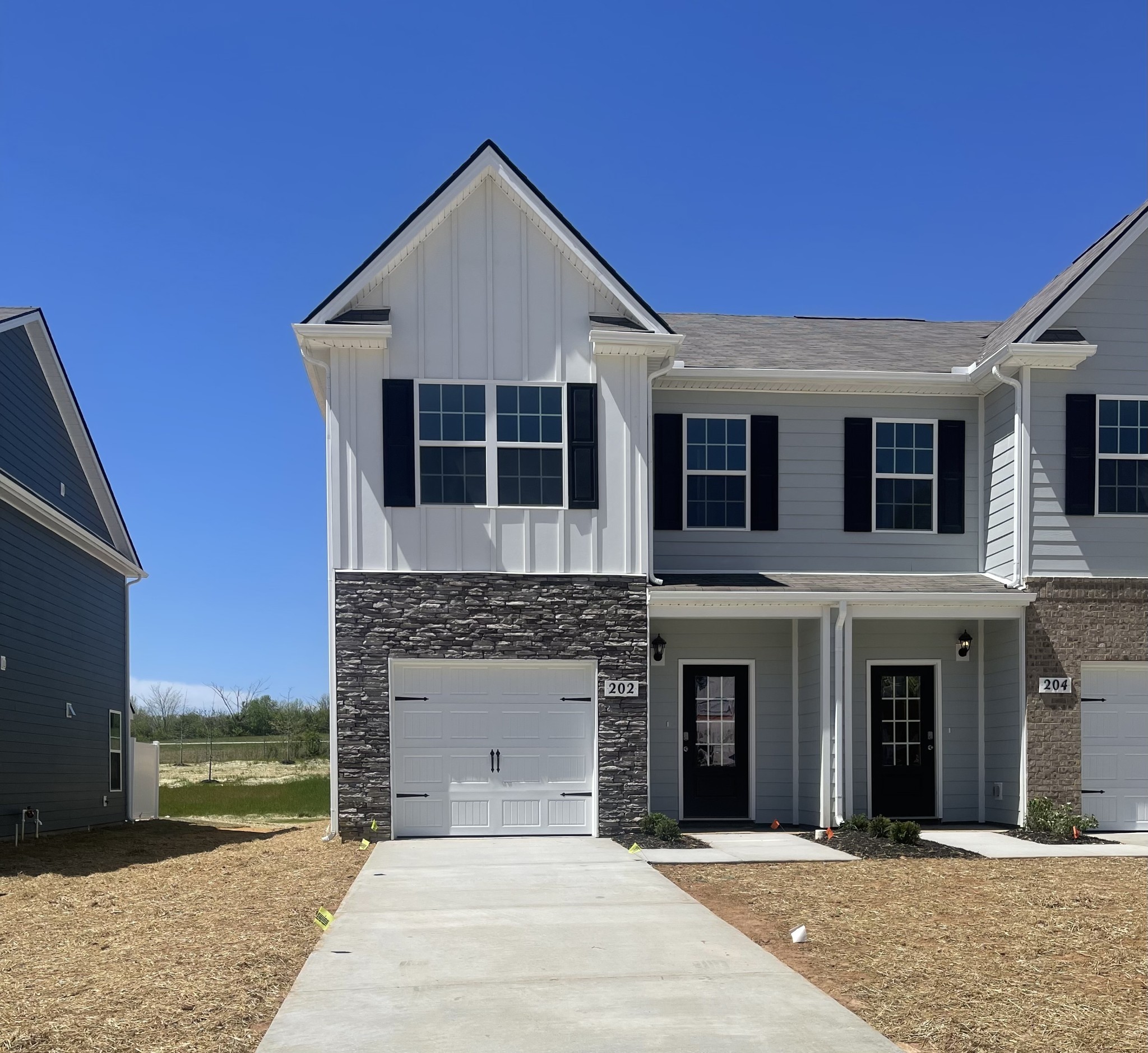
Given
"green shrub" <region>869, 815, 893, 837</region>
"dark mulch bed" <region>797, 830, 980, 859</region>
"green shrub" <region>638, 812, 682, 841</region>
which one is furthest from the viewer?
"green shrub" <region>638, 812, 682, 841</region>

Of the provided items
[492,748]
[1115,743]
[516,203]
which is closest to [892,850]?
[1115,743]

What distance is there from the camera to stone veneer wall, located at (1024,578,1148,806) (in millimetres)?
15219

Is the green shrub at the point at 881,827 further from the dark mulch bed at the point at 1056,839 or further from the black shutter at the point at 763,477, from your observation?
the black shutter at the point at 763,477

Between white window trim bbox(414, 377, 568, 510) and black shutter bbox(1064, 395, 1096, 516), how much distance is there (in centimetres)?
647

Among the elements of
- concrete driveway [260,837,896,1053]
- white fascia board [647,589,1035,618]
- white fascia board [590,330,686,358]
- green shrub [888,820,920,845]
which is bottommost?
green shrub [888,820,920,845]

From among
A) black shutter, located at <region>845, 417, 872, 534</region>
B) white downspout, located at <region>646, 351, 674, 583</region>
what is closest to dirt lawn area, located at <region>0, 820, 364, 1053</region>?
white downspout, located at <region>646, 351, 674, 583</region>

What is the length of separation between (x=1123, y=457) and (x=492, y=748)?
29.2 ft

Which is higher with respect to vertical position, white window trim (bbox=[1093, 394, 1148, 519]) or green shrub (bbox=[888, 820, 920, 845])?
white window trim (bbox=[1093, 394, 1148, 519])

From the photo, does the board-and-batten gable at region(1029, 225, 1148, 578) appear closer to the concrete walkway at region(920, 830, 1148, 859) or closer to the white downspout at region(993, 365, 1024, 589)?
the white downspout at region(993, 365, 1024, 589)

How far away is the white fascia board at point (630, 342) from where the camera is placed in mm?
14453

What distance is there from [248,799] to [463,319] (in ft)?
48.6

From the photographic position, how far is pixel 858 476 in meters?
16.3

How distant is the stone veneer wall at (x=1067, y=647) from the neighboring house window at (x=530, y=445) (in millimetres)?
6211

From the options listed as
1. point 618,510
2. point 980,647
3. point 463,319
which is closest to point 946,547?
point 980,647
